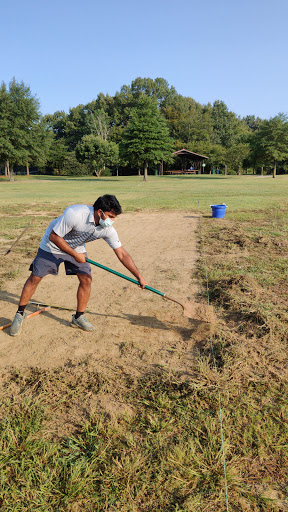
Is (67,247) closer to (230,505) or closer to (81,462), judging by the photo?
(81,462)

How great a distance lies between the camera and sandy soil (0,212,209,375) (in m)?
3.35

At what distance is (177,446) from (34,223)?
31.7ft

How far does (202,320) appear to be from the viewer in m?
4.02

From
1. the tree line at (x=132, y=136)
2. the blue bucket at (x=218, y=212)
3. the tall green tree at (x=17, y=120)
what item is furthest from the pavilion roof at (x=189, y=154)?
the blue bucket at (x=218, y=212)

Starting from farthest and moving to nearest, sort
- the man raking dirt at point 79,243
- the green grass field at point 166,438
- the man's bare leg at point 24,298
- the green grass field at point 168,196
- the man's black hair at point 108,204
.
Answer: the green grass field at point 168,196, the man's bare leg at point 24,298, the man raking dirt at point 79,243, the man's black hair at point 108,204, the green grass field at point 166,438

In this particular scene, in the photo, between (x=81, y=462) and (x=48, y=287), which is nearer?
(x=81, y=462)

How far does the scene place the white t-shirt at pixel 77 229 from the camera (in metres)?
3.39

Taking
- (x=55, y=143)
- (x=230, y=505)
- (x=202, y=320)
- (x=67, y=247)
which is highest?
(x=55, y=143)

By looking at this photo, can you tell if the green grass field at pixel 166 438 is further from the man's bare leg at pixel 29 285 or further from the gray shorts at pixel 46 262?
the gray shorts at pixel 46 262

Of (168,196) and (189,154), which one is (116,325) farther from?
(189,154)

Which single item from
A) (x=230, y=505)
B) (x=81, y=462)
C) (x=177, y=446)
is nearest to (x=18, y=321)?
(x=81, y=462)

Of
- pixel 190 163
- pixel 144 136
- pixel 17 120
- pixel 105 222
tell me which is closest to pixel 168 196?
pixel 105 222

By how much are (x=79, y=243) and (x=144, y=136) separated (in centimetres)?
3720

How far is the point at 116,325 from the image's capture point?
409 centimetres
